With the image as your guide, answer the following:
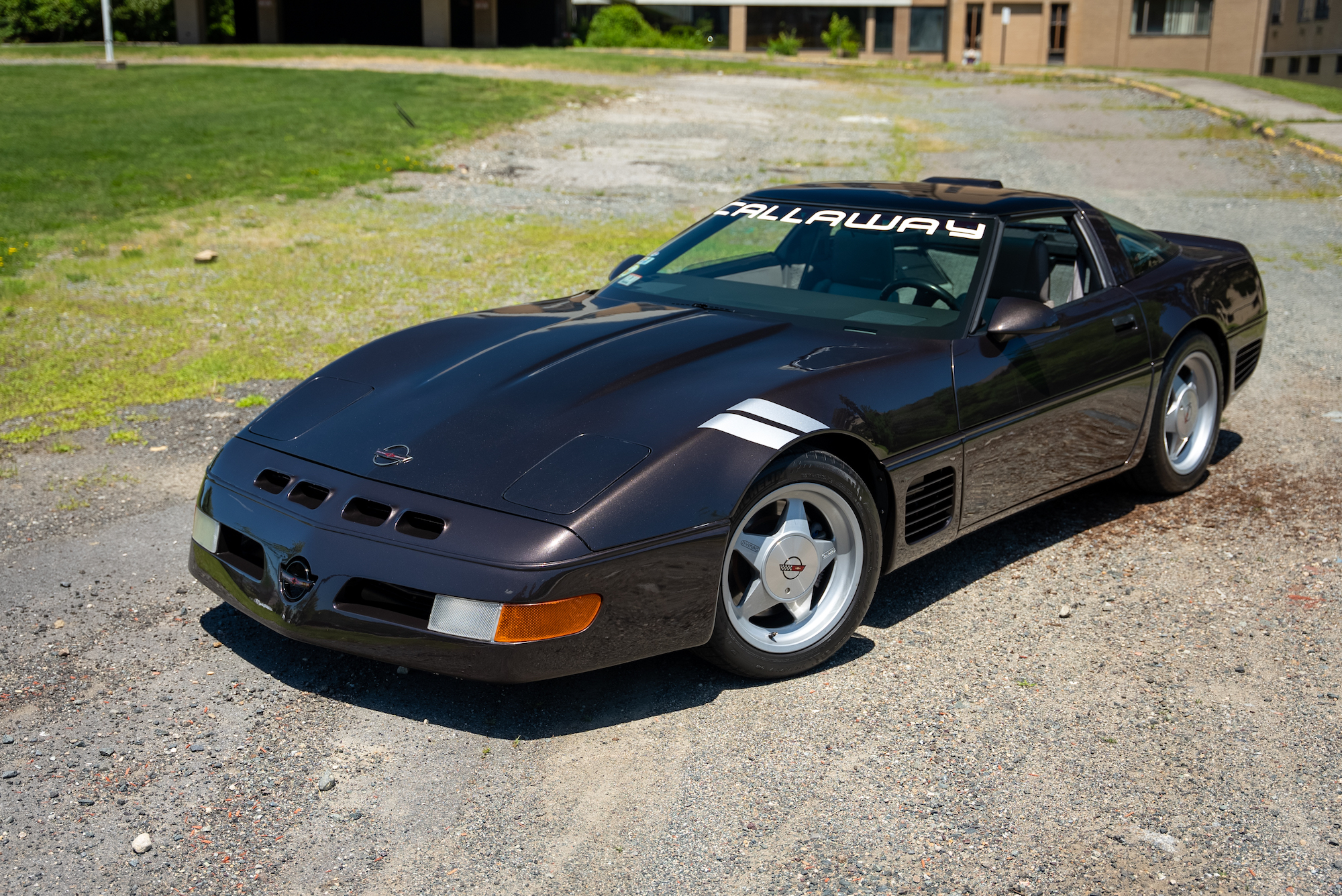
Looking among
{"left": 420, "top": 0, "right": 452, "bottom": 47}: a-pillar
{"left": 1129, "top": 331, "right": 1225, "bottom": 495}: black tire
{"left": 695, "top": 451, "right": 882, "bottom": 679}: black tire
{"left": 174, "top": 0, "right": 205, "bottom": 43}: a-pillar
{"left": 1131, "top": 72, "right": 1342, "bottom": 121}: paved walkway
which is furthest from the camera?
{"left": 420, "top": 0, "right": 452, "bottom": 47}: a-pillar

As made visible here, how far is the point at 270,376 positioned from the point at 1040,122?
19.0m

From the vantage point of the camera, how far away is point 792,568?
353 cm

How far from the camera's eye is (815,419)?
3.52m

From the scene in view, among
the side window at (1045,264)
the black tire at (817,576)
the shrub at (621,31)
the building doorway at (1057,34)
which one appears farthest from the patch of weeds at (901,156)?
the building doorway at (1057,34)

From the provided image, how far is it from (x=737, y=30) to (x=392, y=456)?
1887 inches

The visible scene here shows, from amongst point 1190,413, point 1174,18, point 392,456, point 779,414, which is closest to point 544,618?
point 392,456

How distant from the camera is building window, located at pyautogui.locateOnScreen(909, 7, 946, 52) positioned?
4719 cm

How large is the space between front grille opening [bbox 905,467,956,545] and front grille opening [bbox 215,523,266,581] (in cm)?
200

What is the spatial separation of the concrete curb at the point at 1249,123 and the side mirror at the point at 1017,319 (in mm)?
15164

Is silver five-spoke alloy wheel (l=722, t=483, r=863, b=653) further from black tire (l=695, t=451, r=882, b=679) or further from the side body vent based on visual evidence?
the side body vent

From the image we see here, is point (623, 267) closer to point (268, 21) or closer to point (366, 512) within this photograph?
point (366, 512)

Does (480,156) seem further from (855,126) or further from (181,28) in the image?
(181,28)

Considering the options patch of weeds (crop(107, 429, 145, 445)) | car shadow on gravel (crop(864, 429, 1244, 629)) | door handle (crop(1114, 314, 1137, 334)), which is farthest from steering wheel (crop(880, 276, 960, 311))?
patch of weeds (crop(107, 429, 145, 445))

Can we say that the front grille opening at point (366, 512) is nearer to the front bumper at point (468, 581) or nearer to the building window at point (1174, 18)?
the front bumper at point (468, 581)
